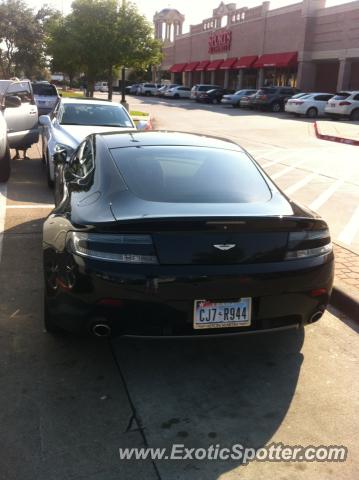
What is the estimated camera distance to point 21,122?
1113 centimetres

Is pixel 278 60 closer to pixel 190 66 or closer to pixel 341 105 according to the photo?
pixel 341 105

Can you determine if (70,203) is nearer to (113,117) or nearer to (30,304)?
(30,304)

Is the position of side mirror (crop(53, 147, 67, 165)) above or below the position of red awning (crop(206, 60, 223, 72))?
below

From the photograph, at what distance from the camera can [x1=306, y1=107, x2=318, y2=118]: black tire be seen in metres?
31.5

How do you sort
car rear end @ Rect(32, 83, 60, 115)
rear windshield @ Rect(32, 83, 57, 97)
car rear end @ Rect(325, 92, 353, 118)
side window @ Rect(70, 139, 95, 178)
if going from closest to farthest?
side window @ Rect(70, 139, 95, 178) → car rear end @ Rect(32, 83, 60, 115) → rear windshield @ Rect(32, 83, 57, 97) → car rear end @ Rect(325, 92, 353, 118)

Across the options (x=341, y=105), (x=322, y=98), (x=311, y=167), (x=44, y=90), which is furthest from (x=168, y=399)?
(x=322, y=98)

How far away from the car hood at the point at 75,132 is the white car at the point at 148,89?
5417 cm

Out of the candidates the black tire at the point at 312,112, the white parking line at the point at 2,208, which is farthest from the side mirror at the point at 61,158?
the black tire at the point at 312,112

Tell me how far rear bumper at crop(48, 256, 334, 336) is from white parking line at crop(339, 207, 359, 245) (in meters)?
3.35

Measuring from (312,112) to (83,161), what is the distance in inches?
1153

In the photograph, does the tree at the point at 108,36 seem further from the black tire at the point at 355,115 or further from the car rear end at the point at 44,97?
the black tire at the point at 355,115

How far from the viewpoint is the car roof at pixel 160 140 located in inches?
175

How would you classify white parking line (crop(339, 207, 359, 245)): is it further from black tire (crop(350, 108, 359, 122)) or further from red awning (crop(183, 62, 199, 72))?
red awning (crop(183, 62, 199, 72))

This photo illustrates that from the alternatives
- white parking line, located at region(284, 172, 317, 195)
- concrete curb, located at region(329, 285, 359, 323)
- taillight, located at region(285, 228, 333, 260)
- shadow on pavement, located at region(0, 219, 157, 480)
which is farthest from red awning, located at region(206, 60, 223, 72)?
taillight, located at region(285, 228, 333, 260)
